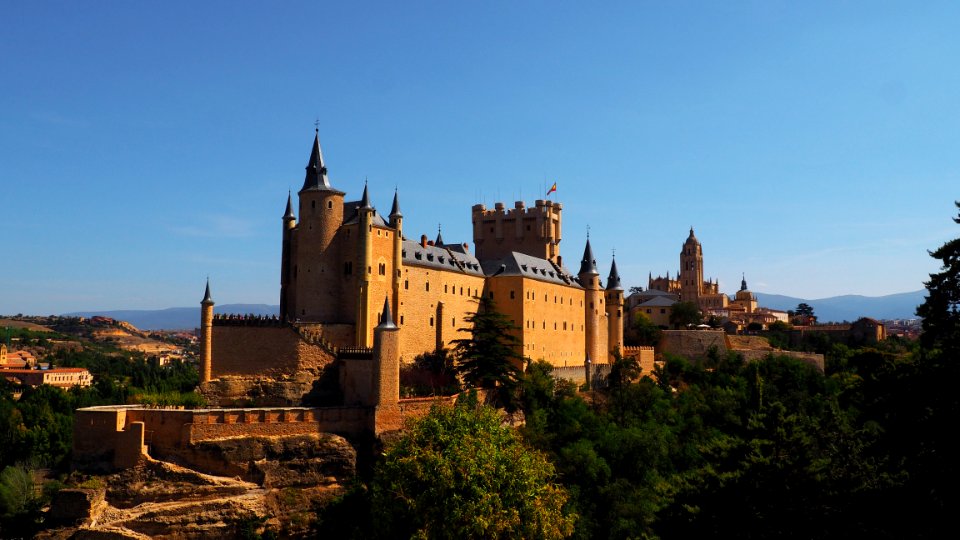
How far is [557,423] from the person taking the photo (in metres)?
52.0

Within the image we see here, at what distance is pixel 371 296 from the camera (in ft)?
159

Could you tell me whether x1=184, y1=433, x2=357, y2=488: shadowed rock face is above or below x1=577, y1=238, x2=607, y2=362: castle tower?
below

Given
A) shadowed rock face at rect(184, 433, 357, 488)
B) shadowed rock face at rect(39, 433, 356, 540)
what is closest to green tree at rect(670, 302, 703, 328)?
shadowed rock face at rect(184, 433, 357, 488)

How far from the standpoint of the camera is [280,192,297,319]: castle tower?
50.4m

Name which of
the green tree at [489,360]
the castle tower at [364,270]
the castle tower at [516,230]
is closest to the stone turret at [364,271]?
the castle tower at [364,270]

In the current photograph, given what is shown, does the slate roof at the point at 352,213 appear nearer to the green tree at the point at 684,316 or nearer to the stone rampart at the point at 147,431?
the stone rampart at the point at 147,431

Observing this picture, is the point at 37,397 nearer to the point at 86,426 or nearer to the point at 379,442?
the point at 86,426

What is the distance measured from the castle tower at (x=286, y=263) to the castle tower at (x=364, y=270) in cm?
500

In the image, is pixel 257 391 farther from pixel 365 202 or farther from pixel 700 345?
pixel 700 345

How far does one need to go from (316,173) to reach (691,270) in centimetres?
9956

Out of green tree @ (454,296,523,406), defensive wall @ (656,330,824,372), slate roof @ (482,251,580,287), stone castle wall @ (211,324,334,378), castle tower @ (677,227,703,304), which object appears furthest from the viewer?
castle tower @ (677,227,703,304)

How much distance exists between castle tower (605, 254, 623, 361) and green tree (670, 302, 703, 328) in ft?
76.5

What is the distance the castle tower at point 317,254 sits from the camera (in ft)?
160

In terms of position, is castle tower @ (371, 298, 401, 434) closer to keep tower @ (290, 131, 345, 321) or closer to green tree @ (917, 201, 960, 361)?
keep tower @ (290, 131, 345, 321)
